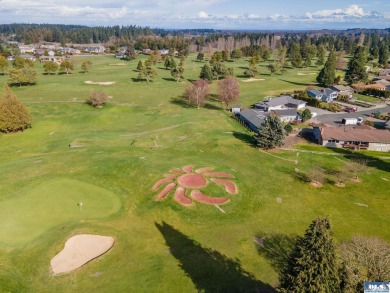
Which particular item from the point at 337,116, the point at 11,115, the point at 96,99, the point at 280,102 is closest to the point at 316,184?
the point at 337,116

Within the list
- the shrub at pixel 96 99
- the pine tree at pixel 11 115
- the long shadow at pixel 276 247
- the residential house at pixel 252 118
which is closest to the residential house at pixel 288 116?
the residential house at pixel 252 118

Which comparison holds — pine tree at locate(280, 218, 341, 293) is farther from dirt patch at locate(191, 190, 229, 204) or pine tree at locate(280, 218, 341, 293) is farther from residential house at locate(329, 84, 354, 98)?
residential house at locate(329, 84, 354, 98)

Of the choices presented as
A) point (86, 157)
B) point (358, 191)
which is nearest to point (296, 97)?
point (358, 191)

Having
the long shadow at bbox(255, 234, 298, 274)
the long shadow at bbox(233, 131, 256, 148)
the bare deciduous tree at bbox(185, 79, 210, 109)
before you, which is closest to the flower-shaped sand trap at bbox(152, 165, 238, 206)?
the long shadow at bbox(255, 234, 298, 274)

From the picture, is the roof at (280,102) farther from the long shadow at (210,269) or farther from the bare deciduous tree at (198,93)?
the long shadow at (210,269)

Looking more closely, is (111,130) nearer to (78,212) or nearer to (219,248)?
(78,212)
